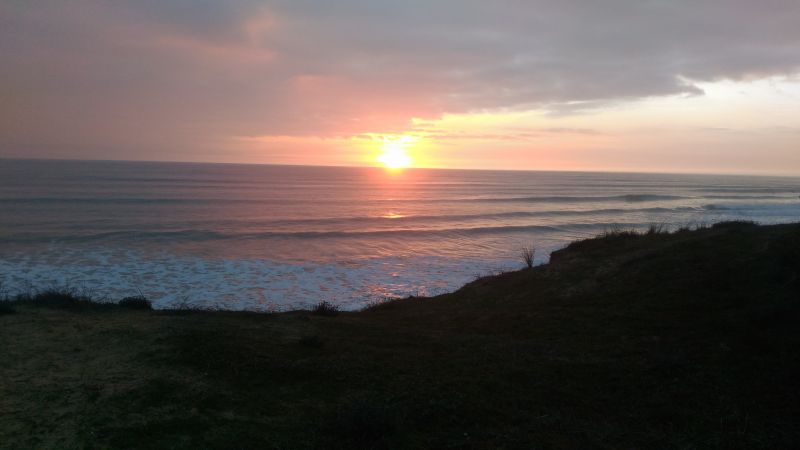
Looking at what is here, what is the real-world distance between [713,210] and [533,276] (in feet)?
142

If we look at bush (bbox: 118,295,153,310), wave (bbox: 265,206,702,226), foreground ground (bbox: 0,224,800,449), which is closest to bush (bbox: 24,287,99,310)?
foreground ground (bbox: 0,224,800,449)

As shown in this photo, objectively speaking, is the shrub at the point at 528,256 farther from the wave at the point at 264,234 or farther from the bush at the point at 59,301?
the bush at the point at 59,301

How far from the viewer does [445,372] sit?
6676 millimetres

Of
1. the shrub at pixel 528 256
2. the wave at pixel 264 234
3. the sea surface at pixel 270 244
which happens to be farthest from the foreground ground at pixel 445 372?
Result: the wave at pixel 264 234

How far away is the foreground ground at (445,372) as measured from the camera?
190 inches

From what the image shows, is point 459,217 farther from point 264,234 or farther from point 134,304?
point 134,304

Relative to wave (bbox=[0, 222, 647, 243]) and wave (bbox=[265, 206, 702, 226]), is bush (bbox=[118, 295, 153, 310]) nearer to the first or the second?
wave (bbox=[0, 222, 647, 243])

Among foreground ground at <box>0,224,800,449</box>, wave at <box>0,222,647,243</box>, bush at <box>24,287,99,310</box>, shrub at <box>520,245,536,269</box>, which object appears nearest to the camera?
foreground ground at <box>0,224,800,449</box>

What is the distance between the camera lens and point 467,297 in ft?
43.2

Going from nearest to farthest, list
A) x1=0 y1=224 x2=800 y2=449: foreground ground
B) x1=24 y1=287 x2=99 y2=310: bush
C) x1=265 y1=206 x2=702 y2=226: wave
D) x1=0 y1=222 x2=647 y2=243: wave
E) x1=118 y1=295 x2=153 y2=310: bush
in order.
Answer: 1. x1=0 y1=224 x2=800 y2=449: foreground ground
2. x1=24 y1=287 x2=99 y2=310: bush
3. x1=118 y1=295 x2=153 y2=310: bush
4. x1=0 y1=222 x2=647 y2=243: wave
5. x1=265 y1=206 x2=702 y2=226: wave

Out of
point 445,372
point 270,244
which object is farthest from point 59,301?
point 270,244

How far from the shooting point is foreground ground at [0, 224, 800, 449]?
482cm

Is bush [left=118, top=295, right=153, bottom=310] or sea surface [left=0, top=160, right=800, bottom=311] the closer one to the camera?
bush [left=118, top=295, right=153, bottom=310]

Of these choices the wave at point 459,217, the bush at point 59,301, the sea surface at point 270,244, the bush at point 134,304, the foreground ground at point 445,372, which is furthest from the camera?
the wave at point 459,217
